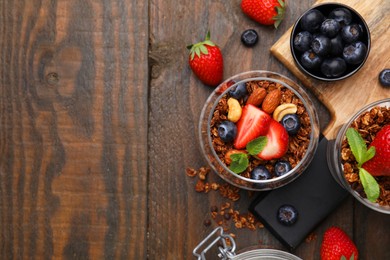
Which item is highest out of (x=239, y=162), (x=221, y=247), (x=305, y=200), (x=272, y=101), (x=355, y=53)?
(x=355, y=53)

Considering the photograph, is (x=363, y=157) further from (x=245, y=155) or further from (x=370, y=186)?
(x=245, y=155)

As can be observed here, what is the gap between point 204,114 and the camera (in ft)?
3.87

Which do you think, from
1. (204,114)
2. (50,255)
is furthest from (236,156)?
(50,255)

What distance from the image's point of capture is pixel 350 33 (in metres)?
1.12

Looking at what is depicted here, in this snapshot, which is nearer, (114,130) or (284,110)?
(284,110)

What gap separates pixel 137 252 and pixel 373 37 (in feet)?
2.28

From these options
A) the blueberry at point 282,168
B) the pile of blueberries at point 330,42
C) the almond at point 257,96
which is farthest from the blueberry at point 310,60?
the blueberry at point 282,168

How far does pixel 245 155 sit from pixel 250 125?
6 cm

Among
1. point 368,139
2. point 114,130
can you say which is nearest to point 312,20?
point 368,139

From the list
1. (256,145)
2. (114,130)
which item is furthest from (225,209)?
(114,130)

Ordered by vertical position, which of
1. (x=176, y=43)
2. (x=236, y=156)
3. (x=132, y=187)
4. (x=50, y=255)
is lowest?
(x=50, y=255)

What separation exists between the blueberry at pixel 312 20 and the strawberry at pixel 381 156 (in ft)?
0.82

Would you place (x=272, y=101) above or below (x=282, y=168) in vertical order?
above

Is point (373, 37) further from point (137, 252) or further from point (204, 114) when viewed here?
point (137, 252)
